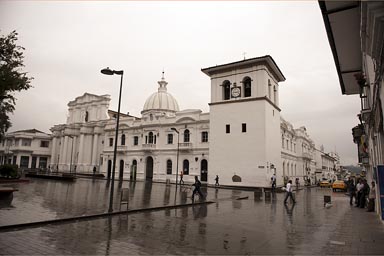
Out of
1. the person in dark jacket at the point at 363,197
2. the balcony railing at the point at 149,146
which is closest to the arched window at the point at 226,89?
the balcony railing at the point at 149,146

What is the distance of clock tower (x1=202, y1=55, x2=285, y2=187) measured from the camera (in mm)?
31766

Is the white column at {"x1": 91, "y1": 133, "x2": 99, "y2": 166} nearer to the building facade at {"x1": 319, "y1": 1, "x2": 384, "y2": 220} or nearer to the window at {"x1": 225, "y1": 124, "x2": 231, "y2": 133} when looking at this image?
the window at {"x1": 225, "y1": 124, "x2": 231, "y2": 133}

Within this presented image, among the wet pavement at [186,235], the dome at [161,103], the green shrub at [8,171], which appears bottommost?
the wet pavement at [186,235]

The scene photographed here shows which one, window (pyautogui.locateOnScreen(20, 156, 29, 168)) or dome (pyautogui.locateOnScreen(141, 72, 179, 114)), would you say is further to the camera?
window (pyautogui.locateOnScreen(20, 156, 29, 168))

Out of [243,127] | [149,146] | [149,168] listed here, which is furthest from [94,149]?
[243,127]

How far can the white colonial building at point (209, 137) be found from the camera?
32.5 metres

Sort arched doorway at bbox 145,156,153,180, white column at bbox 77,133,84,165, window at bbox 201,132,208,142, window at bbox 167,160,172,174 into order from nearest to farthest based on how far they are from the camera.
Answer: window at bbox 201,132,208,142, window at bbox 167,160,172,174, arched doorway at bbox 145,156,153,180, white column at bbox 77,133,84,165

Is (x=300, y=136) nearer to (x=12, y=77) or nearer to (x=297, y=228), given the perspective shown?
(x=297, y=228)

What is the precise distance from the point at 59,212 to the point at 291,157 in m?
39.7

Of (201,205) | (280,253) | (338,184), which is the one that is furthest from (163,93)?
(280,253)

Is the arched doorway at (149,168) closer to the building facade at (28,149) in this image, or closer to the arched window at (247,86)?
the arched window at (247,86)

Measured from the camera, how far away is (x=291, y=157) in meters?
44.8

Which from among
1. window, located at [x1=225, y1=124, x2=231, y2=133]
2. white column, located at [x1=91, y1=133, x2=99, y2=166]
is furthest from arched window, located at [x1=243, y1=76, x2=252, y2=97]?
white column, located at [x1=91, y1=133, x2=99, y2=166]

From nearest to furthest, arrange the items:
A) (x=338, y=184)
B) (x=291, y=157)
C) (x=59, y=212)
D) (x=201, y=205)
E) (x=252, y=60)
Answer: (x=59, y=212) → (x=201, y=205) → (x=252, y=60) → (x=338, y=184) → (x=291, y=157)
